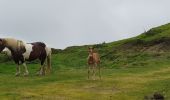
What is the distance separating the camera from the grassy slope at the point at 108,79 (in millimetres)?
32688

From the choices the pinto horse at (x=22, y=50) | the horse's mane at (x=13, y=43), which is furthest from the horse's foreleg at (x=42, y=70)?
the horse's mane at (x=13, y=43)

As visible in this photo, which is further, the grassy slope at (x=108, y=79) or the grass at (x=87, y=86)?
the grassy slope at (x=108, y=79)

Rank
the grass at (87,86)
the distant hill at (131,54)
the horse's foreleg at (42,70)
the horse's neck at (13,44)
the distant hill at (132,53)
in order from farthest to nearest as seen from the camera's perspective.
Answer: the distant hill at (132,53), the distant hill at (131,54), the horse's foreleg at (42,70), the horse's neck at (13,44), the grass at (87,86)

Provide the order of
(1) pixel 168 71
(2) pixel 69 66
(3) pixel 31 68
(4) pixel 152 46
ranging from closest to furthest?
(1) pixel 168 71 < (3) pixel 31 68 < (2) pixel 69 66 < (4) pixel 152 46

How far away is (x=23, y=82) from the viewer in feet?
127

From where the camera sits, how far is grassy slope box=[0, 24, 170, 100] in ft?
107

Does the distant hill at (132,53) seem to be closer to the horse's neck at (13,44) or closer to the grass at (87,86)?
the grass at (87,86)

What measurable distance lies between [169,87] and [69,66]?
22.6 metres

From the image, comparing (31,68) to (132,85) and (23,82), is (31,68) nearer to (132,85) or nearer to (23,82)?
(23,82)

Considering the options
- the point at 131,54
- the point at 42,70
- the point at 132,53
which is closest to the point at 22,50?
the point at 42,70

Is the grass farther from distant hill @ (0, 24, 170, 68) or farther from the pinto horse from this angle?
distant hill @ (0, 24, 170, 68)

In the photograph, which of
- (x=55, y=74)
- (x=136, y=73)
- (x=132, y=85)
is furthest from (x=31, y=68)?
(x=132, y=85)

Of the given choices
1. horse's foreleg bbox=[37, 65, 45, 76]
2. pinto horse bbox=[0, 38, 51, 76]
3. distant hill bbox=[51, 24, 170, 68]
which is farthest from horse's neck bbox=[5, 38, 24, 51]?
distant hill bbox=[51, 24, 170, 68]

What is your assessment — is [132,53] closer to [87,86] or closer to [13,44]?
[13,44]
